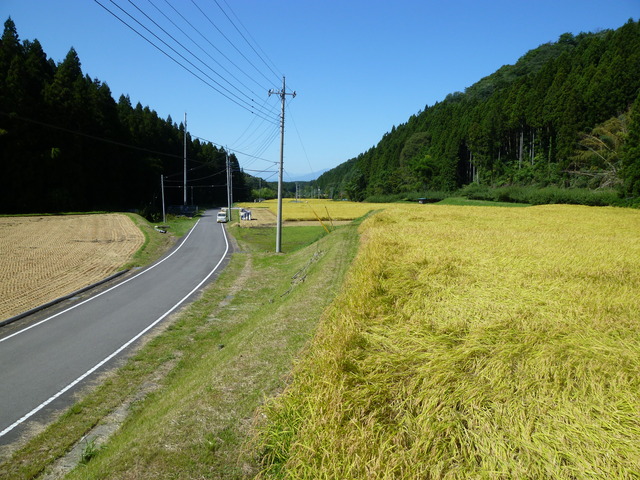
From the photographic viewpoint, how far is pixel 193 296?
60.7 feet

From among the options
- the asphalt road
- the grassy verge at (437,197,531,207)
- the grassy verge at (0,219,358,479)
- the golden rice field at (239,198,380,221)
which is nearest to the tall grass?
the grassy verge at (437,197,531,207)

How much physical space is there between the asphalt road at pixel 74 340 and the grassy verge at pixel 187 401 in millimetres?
854

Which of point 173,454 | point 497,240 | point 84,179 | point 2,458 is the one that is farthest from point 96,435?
point 84,179

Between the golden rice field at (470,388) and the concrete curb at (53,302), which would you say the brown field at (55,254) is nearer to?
the concrete curb at (53,302)

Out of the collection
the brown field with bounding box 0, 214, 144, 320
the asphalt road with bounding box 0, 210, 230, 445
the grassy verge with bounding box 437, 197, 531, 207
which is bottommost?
the asphalt road with bounding box 0, 210, 230, 445

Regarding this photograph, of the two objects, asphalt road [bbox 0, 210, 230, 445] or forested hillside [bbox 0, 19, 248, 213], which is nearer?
asphalt road [bbox 0, 210, 230, 445]

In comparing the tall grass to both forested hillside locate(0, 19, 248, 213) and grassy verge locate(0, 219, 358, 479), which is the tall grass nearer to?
grassy verge locate(0, 219, 358, 479)

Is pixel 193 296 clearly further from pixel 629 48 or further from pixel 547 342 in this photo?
pixel 629 48

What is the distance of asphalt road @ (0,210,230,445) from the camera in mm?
8875

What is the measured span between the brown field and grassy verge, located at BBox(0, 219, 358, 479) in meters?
8.18

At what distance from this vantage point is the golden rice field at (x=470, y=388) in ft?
10.0

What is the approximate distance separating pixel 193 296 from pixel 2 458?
11.8 m

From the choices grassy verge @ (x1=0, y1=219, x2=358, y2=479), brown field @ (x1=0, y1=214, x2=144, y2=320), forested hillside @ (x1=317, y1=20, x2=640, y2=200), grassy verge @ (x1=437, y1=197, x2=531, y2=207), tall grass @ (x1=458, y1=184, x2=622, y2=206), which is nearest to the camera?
grassy verge @ (x1=0, y1=219, x2=358, y2=479)

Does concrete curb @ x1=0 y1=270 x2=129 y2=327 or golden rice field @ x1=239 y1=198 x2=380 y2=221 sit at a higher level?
golden rice field @ x1=239 y1=198 x2=380 y2=221
